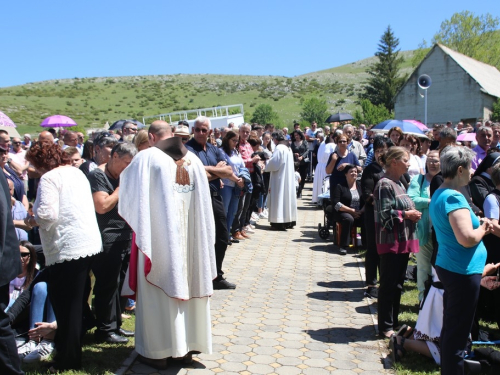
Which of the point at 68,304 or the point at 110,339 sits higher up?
the point at 68,304

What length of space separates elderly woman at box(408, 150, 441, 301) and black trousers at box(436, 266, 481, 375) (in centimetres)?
222

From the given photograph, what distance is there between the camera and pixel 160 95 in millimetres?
99812

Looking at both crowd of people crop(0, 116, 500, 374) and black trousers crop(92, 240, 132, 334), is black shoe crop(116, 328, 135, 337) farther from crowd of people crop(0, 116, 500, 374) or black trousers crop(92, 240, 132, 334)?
black trousers crop(92, 240, 132, 334)

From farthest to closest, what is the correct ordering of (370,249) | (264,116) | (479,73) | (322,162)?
(264,116) < (479,73) < (322,162) < (370,249)

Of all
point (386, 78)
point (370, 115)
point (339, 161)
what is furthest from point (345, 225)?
point (386, 78)

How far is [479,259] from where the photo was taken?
4.05 m

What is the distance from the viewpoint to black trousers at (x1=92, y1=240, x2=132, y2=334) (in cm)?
527

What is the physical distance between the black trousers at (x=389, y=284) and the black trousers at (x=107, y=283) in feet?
→ 8.73

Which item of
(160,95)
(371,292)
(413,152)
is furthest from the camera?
(160,95)

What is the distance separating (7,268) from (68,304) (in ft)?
2.47

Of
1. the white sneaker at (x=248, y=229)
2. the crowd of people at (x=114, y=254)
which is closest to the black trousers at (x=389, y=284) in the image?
the crowd of people at (x=114, y=254)

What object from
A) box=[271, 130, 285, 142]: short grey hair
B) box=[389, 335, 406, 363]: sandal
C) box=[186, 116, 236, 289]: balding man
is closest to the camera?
box=[389, 335, 406, 363]: sandal

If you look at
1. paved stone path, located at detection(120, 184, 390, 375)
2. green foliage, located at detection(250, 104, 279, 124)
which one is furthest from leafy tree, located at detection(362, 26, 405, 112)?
paved stone path, located at detection(120, 184, 390, 375)

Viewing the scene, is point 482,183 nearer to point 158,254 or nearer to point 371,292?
point 371,292
